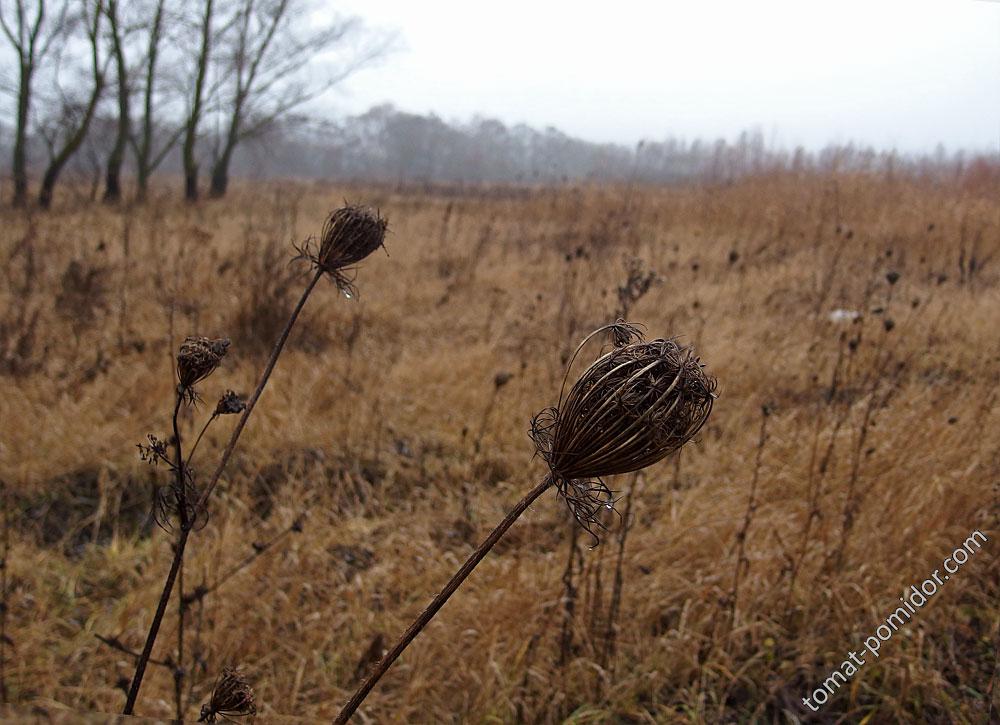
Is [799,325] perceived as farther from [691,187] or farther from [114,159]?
[114,159]

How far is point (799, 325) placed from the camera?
5191mm

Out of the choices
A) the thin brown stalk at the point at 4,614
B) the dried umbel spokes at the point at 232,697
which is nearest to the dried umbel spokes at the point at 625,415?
the dried umbel spokes at the point at 232,697

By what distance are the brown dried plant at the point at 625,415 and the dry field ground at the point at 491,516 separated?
232 millimetres

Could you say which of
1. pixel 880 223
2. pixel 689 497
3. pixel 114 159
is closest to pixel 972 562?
pixel 689 497

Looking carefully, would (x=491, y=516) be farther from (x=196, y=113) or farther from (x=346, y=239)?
(x=196, y=113)

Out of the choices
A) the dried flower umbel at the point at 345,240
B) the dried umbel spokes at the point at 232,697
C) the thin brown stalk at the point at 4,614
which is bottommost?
the thin brown stalk at the point at 4,614

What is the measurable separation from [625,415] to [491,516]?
2.57 meters

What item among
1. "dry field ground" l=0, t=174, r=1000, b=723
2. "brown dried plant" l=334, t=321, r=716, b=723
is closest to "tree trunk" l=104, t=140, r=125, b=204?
"dry field ground" l=0, t=174, r=1000, b=723

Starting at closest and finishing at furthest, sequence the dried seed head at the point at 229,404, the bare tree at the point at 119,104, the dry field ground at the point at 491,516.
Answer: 1. the dried seed head at the point at 229,404
2. the dry field ground at the point at 491,516
3. the bare tree at the point at 119,104

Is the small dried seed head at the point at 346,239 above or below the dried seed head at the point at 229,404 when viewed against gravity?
above

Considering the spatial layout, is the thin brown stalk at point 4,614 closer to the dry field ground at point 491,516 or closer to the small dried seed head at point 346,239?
the dry field ground at point 491,516

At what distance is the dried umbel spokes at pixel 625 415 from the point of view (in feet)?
1.85

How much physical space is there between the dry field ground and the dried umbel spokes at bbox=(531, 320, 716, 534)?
0.76 feet

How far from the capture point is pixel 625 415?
56 cm
